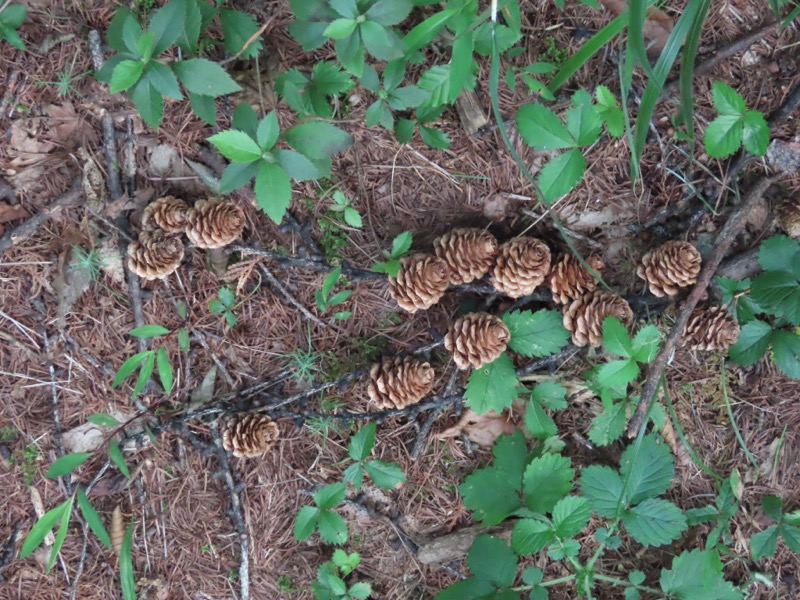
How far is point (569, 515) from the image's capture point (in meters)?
2.03

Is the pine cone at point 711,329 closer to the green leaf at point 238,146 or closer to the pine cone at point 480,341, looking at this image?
the pine cone at point 480,341

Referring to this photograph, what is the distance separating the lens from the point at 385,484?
2100mm

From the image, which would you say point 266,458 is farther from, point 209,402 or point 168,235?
point 168,235

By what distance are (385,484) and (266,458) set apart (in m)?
0.51

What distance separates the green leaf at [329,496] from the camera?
209cm

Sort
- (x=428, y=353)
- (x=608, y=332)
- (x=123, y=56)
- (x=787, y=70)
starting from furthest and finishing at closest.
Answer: (x=428, y=353), (x=787, y=70), (x=608, y=332), (x=123, y=56)

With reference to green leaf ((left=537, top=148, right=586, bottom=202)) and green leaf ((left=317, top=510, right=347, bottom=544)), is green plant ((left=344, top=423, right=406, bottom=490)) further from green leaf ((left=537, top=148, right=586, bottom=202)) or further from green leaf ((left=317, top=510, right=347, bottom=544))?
green leaf ((left=537, top=148, right=586, bottom=202))

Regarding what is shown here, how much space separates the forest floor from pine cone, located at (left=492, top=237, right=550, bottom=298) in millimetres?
153

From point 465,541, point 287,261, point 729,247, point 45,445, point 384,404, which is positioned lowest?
point 465,541

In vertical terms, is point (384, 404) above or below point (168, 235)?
below

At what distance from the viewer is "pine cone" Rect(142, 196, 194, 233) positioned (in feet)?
6.72

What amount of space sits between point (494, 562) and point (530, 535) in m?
0.19

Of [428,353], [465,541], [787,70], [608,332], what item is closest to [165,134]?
[428,353]

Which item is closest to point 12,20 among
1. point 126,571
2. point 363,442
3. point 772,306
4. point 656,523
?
point 363,442
